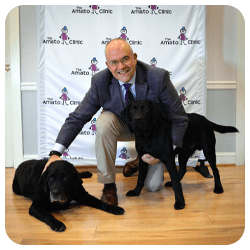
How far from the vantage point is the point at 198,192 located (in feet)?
7.63

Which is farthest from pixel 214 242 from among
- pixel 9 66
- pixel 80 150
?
pixel 9 66

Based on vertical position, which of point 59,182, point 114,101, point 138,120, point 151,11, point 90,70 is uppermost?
point 151,11

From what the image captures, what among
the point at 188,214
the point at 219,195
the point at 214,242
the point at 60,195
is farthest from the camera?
the point at 219,195

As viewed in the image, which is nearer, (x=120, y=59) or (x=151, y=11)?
(x=120, y=59)

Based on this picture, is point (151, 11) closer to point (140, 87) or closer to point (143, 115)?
point (140, 87)

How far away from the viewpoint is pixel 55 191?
176 cm

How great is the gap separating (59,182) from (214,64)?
7.19ft

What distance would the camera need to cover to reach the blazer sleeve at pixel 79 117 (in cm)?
213

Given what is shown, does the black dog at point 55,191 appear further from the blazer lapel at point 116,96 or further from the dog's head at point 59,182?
the blazer lapel at point 116,96

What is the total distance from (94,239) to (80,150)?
160 centimetres

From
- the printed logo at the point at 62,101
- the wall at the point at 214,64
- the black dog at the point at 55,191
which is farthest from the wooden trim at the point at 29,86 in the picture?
the black dog at the point at 55,191

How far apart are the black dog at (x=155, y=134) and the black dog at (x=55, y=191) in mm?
451

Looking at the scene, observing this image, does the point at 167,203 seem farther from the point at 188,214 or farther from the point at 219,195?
the point at 219,195

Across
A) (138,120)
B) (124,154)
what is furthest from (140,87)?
(124,154)
